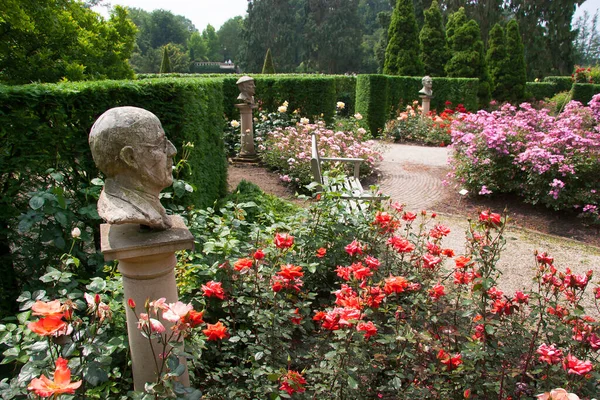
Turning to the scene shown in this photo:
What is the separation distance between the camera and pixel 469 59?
1778cm

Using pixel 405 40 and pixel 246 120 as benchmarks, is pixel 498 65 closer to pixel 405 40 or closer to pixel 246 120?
pixel 405 40

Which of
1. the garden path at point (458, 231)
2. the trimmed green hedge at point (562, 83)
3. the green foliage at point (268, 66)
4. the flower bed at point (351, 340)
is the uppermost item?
the green foliage at point (268, 66)

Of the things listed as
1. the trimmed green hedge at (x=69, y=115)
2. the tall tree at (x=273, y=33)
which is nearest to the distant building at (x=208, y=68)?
the tall tree at (x=273, y=33)

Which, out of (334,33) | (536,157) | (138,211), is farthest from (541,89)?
(138,211)

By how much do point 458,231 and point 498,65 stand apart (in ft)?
54.2

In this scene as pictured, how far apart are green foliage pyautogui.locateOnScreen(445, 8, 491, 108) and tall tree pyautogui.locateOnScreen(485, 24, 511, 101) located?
1411 millimetres

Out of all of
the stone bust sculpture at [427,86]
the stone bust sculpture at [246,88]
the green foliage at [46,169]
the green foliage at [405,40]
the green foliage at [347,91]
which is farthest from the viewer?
the green foliage at [405,40]

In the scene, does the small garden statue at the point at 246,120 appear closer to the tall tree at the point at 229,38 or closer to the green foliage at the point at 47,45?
the green foliage at the point at 47,45

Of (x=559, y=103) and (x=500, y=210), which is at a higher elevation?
(x=559, y=103)

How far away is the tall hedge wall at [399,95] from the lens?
1341cm

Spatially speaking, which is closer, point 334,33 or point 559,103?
point 559,103

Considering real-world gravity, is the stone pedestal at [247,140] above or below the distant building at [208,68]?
below

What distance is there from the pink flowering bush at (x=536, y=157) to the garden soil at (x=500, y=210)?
222 mm

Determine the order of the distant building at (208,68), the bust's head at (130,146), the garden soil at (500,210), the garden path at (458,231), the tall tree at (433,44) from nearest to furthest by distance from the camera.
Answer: the bust's head at (130,146), the garden path at (458,231), the garden soil at (500,210), the tall tree at (433,44), the distant building at (208,68)
